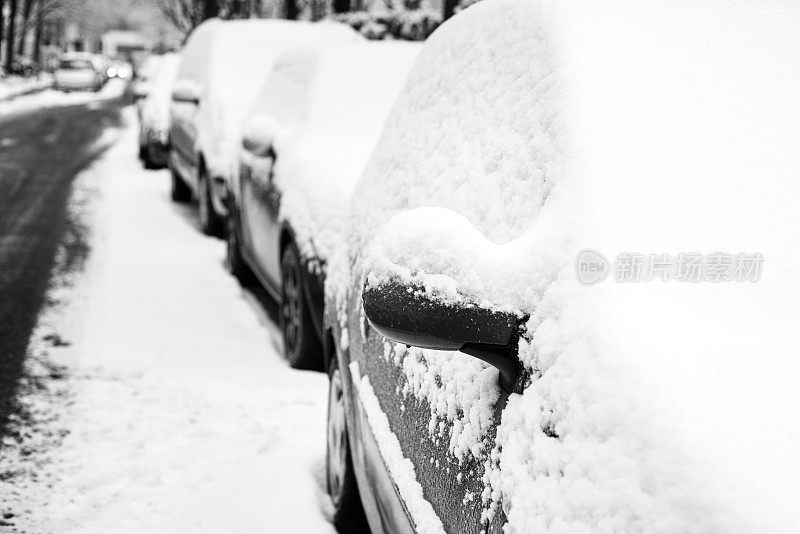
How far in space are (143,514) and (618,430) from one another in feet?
8.17

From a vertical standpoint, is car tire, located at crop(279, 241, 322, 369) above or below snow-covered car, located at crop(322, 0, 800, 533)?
below

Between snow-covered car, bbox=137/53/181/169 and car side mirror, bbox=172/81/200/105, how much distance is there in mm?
2818

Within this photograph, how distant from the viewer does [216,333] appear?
5.50m

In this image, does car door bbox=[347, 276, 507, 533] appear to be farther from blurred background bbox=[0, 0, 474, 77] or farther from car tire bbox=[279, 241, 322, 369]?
blurred background bbox=[0, 0, 474, 77]

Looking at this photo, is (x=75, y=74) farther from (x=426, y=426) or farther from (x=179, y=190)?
(x=426, y=426)

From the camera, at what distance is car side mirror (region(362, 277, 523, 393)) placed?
5.34 feet

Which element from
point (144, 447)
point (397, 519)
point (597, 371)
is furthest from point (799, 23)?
point (144, 447)

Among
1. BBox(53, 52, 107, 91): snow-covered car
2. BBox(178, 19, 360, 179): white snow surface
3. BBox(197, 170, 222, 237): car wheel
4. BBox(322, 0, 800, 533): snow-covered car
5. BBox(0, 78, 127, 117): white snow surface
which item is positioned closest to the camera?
BBox(322, 0, 800, 533): snow-covered car

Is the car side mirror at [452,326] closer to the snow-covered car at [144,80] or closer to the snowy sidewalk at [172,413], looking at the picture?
→ the snowy sidewalk at [172,413]

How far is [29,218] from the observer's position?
354 inches

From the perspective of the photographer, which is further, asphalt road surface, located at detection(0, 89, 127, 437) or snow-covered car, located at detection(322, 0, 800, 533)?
asphalt road surface, located at detection(0, 89, 127, 437)

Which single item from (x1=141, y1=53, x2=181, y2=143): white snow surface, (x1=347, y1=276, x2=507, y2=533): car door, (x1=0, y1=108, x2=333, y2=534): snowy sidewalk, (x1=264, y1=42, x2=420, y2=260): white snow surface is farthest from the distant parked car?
(x1=347, y1=276, x2=507, y2=533): car door

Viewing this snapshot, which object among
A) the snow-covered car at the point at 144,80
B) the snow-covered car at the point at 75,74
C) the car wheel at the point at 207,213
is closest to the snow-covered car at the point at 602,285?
the car wheel at the point at 207,213

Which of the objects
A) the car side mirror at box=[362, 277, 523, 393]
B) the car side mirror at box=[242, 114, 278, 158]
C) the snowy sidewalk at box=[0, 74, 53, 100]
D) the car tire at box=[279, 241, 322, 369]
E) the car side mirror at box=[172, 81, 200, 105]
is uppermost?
the car side mirror at box=[362, 277, 523, 393]
